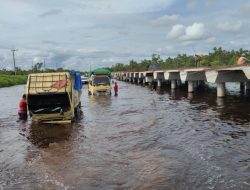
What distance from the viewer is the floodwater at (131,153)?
34.2 ft

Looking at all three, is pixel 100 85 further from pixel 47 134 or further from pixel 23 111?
pixel 47 134

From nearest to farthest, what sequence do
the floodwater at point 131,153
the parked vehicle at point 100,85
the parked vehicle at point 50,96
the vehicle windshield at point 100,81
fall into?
the floodwater at point 131,153, the parked vehicle at point 50,96, the parked vehicle at point 100,85, the vehicle windshield at point 100,81

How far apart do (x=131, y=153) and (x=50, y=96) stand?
7.85 m

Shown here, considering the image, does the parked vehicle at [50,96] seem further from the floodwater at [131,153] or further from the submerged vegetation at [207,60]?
the submerged vegetation at [207,60]

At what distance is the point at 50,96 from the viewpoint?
785 inches

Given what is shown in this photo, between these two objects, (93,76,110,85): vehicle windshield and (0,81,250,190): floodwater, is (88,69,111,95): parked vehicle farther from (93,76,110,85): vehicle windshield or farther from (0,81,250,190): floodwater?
(0,81,250,190): floodwater

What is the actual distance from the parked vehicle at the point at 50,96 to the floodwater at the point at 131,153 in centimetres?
76

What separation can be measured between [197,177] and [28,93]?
11.7 meters

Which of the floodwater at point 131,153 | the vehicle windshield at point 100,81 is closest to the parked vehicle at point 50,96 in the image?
the floodwater at point 131,153

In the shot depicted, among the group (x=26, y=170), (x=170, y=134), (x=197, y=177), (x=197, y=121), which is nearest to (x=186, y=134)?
(x=170, y=134)

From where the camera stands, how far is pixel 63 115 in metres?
20.7

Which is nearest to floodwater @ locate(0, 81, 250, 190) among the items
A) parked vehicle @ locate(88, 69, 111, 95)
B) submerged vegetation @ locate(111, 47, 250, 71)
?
parked vehicle @ locate(88, 69, 111, 95)

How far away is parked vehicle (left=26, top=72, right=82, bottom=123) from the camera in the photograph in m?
19.6

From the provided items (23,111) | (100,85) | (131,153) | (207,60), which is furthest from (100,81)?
(207,60)
